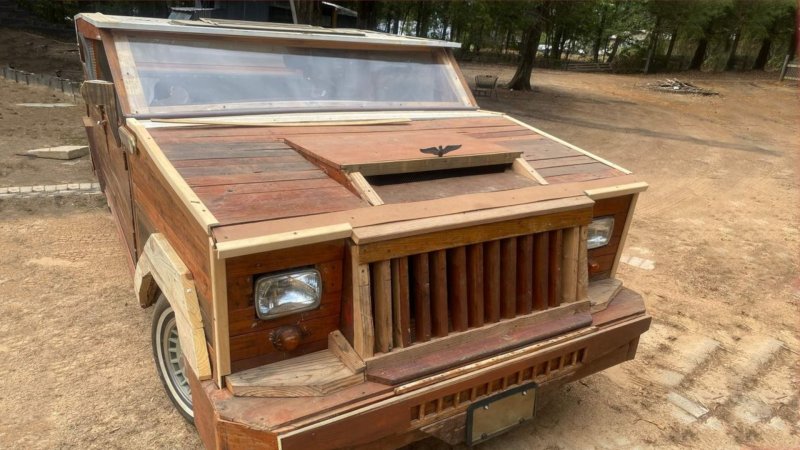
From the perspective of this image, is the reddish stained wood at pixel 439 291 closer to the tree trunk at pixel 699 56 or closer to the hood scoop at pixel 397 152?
the hood scoop at pixel 397 152

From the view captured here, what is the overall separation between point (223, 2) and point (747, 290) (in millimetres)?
11150

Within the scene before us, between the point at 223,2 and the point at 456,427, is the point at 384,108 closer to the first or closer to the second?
the point at 456,427

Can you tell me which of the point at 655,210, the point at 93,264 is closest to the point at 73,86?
the point at 93,264

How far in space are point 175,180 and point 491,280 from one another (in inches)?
55.4

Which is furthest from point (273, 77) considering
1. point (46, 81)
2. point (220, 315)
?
point (46, 81)

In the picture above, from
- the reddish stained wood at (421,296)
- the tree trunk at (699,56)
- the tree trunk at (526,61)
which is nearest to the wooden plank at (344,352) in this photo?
the reddish stained wood at (421,296)

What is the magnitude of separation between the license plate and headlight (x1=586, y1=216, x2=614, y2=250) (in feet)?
2.95

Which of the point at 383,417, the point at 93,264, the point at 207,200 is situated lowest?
the point at 93,264

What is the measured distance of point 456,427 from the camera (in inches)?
91.9

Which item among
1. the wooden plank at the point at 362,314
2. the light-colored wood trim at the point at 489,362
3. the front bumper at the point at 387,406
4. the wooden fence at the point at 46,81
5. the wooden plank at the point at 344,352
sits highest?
the wooden plank at the point at 362,314

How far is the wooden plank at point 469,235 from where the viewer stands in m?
2.10

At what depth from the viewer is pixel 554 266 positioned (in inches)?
103

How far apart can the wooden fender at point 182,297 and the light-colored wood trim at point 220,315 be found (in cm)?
11

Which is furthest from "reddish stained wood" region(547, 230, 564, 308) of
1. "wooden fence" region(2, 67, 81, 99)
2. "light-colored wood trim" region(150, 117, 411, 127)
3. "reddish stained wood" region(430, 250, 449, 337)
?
"wooden fence" region(2, 67, 81, 99)
